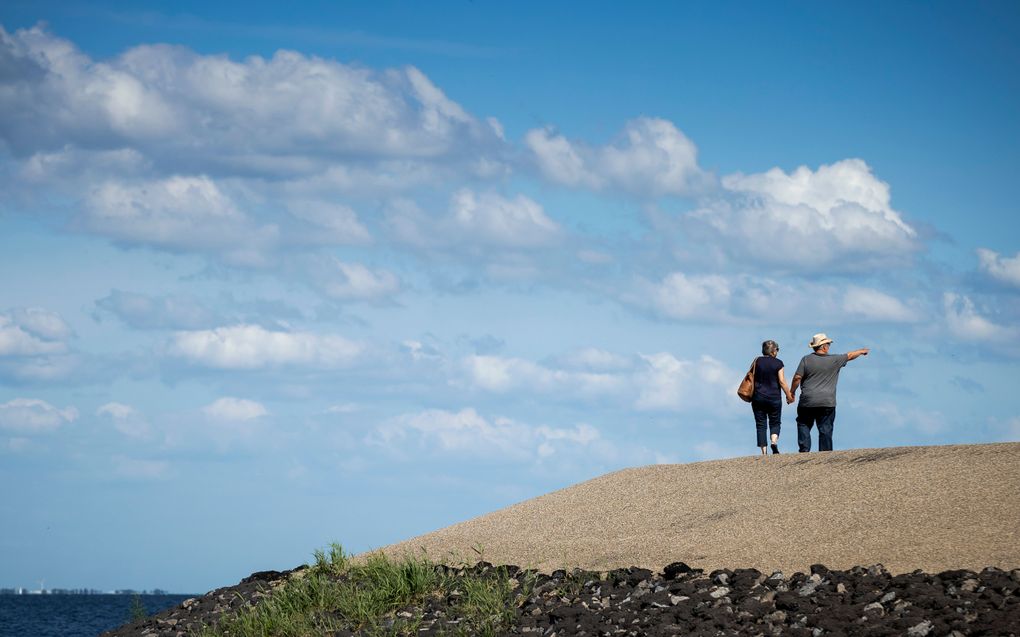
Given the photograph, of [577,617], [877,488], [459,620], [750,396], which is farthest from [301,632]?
[750,396]

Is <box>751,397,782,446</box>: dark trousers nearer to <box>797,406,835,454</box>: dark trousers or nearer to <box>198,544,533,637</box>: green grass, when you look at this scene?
<box>797,406,835,454</box>: dark trousers

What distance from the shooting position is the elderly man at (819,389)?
1656cm

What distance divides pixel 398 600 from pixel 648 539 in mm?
2866

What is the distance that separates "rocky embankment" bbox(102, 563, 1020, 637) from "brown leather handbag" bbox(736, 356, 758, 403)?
625 cm

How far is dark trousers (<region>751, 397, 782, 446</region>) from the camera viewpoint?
55.9 feet

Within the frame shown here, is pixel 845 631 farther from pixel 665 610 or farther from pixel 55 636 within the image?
pixel 55 636

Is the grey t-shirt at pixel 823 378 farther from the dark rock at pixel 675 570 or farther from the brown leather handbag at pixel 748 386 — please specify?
the dark rock at pixel 675 570

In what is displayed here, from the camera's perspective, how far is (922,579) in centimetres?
968

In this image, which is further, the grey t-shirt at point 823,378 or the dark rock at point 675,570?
the grey t-shirt at point 823,378

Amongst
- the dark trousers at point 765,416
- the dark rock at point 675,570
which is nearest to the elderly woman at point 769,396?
the dark trousers at point 765,416

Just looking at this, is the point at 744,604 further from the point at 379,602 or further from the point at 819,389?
the point at 819,389

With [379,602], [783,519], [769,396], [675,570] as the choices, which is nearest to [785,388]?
[769,396]

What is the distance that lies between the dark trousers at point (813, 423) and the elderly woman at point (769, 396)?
315mm

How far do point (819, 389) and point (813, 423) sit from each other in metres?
0.63
